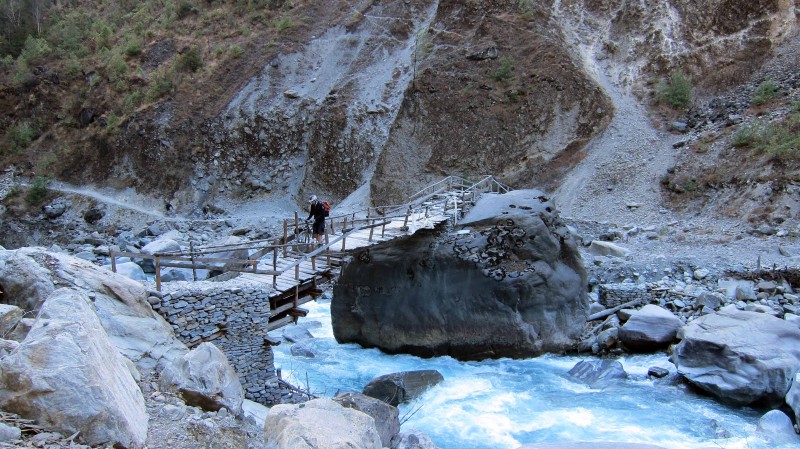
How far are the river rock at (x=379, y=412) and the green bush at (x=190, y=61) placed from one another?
32.6 metres

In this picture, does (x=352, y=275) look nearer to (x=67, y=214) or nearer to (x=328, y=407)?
(x=328, y=407)

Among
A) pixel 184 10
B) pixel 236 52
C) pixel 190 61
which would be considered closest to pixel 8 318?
pixel 236 52

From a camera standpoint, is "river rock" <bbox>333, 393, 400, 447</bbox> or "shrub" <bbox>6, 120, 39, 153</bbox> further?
"shrub" <bbox>6, 120, 39, 153</bbox>

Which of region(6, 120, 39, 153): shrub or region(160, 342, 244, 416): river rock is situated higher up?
region(6, 120, 39, 153): shrub

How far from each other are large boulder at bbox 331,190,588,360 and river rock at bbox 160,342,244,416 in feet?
23.2

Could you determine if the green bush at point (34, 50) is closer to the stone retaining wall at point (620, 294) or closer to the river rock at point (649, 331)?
the stone retaining wall at point (620, 294)

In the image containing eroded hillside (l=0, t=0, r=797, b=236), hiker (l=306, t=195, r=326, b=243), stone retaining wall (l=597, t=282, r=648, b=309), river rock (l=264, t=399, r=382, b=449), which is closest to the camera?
river rock (l=264, t=399, r=382, b=449)

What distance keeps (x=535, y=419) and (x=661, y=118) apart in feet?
72.6

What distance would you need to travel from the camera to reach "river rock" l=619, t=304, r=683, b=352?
14.4 m

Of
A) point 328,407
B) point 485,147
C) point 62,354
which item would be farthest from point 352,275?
point 485,147

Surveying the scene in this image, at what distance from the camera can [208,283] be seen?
1108 cm

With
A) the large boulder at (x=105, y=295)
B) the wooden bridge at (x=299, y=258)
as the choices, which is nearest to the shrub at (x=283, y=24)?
the wooden bridge at (x=299, y=258)

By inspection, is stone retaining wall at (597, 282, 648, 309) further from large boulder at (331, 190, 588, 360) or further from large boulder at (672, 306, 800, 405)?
large boulder at (672, 306, 800, 405)

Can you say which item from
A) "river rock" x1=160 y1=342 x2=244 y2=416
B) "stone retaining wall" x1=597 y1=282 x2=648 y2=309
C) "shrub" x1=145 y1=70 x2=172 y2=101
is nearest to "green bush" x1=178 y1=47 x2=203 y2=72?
"shrub" x1=145 y1=70 x2=172 y2=101
